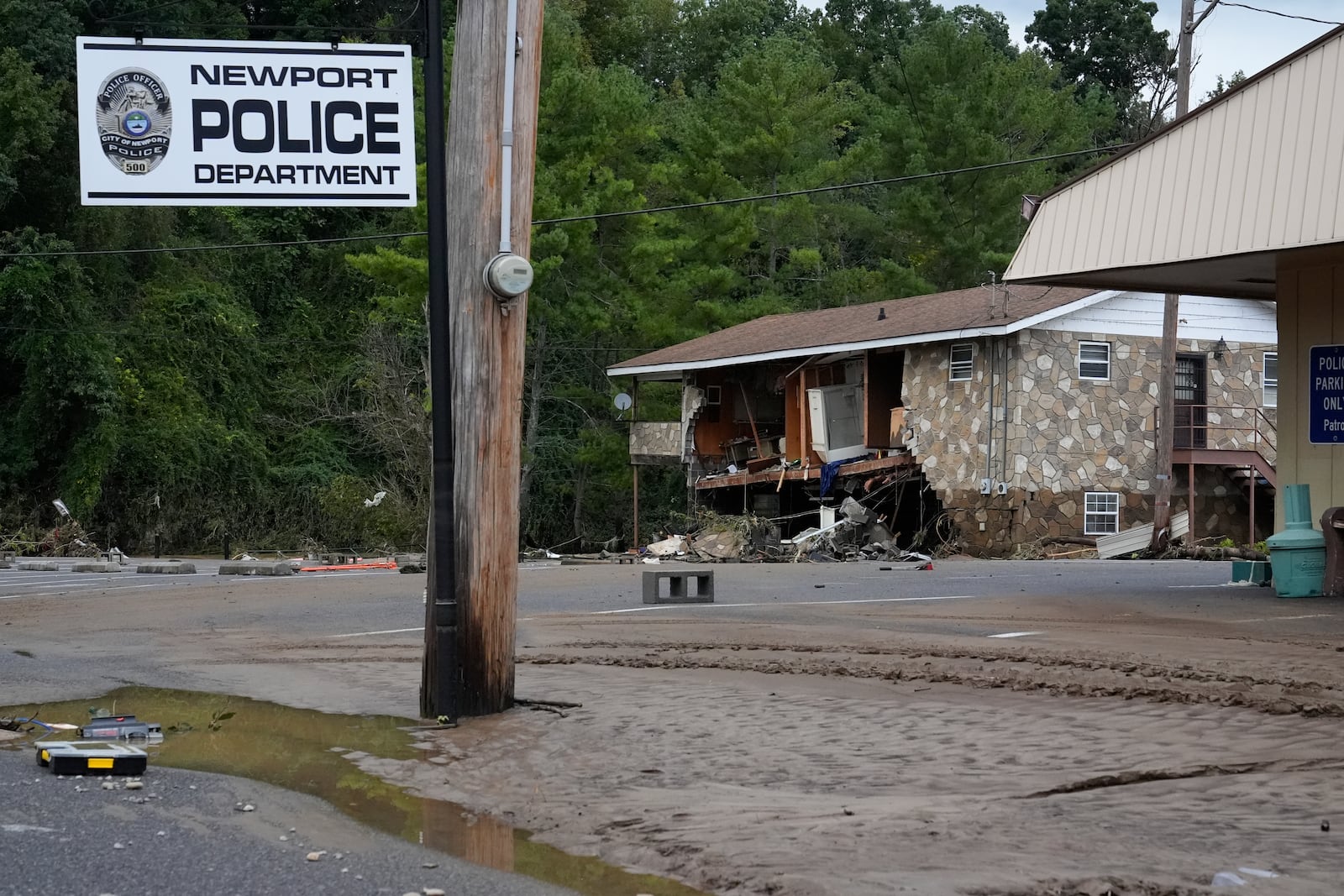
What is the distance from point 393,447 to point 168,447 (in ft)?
21.9

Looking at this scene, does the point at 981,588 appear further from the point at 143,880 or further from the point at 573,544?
the point at 573,544

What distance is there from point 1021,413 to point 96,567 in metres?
19.0

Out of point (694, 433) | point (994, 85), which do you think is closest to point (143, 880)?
point (694, 433)

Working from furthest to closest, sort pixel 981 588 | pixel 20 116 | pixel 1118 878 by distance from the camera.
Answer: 1. pixel 20 116
2. pixel 981 588
3. pixel 1118 878

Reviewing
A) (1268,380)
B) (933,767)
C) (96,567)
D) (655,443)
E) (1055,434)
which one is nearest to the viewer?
(933,767)

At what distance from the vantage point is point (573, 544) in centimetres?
4681

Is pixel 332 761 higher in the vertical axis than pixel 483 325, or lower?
lower

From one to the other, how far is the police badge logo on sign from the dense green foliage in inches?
1232

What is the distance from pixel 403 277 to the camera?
4097 centimetres

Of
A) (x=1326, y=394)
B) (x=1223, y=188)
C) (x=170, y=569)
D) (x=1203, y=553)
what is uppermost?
(x=1223, y=188)

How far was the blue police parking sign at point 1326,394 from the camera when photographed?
16.7 m

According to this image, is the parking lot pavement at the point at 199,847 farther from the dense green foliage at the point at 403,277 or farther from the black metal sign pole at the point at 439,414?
the dense green foliage at the point at 403,277

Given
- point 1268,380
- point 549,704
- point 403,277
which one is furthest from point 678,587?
point 403,277

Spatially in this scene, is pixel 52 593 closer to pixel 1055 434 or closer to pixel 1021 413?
pixel 1021 413
